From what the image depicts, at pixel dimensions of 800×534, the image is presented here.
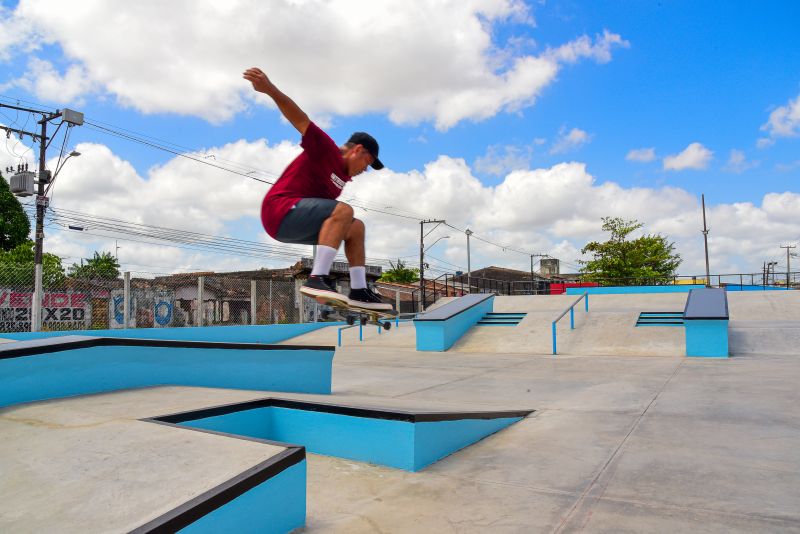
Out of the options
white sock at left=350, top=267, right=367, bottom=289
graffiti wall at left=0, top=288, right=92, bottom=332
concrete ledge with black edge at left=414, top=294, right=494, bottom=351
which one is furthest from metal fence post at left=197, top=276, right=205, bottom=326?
white sock at left=350, top=267, right=367, bottom=289

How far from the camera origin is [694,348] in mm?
11500

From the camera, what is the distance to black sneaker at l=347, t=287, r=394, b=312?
2936mm

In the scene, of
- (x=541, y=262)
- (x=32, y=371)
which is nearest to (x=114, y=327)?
(x=32, y=371)

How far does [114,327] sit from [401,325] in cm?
849

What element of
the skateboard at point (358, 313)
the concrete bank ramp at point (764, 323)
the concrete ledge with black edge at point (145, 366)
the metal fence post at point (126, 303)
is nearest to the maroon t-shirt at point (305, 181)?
the skateboard at point (358, 313)

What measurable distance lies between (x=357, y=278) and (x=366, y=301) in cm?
14

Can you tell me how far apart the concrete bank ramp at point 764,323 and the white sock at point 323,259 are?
11648 mm

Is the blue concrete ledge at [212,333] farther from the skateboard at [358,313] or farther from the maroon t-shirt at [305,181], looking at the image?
the maroon t-shirt at [305,181]

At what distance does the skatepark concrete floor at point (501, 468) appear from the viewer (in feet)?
8.33

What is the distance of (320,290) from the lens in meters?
2.77

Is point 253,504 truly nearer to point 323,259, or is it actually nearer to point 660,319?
point 323,259

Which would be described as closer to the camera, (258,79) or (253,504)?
(258,79)

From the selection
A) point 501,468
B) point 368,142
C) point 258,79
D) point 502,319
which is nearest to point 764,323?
point 502,319

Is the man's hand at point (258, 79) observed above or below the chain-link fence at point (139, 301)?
above
